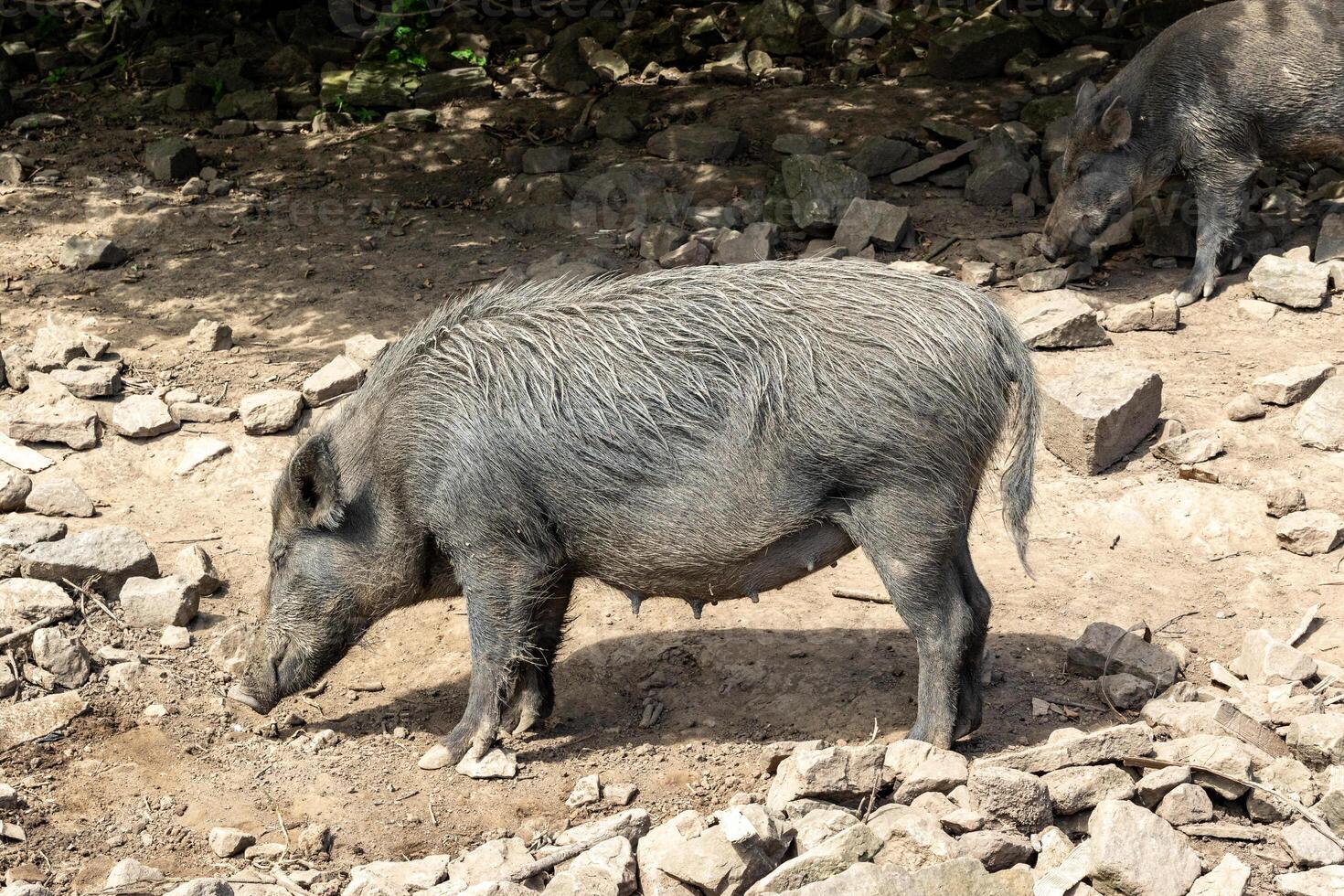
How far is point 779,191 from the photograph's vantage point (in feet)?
37.5

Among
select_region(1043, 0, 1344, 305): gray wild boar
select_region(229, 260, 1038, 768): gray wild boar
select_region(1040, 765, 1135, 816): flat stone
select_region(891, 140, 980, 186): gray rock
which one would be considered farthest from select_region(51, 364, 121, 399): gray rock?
select_region(1043, 0, 1344, 305): gray wild boar

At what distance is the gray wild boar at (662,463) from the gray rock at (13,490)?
2.24 m

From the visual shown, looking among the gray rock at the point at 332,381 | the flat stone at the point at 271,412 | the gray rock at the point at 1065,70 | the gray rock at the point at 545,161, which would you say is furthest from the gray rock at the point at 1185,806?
the gray rock at the point at 1065,70

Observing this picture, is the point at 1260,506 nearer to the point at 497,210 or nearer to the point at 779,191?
the point at 779,191

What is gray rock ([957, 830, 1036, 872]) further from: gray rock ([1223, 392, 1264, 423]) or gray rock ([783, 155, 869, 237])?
gray rock ([783, 155, 869, 237])

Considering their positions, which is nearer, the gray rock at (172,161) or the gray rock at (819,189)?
the gray rock at (819,189)

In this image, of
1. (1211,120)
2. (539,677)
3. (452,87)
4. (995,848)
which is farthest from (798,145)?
(995,848)

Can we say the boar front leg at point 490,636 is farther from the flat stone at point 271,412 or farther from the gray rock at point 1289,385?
the gray rock at point 1289,385

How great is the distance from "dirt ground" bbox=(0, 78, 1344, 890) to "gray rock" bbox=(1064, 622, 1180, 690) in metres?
0.13

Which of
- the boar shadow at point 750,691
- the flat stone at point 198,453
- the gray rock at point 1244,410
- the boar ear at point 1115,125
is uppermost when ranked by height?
the boar ear at point 1115,125

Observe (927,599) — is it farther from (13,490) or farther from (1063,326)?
(13,490)

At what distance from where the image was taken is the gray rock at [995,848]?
4.56m

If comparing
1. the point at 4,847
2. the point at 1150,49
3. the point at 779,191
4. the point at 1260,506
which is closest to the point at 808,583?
the point at 1260,506

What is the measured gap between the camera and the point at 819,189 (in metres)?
11.1
